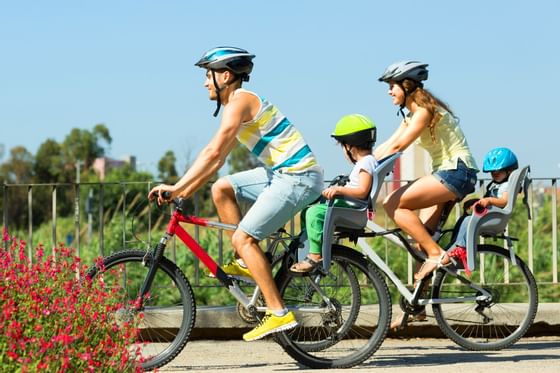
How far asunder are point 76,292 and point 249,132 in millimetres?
1476

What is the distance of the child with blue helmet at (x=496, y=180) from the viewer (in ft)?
26.2

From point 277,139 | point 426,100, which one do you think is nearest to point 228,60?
point 277,139

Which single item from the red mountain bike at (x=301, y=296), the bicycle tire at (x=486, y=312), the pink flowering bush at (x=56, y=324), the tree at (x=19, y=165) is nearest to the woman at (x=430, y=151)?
the bicycle tire at (x=486, y=312)

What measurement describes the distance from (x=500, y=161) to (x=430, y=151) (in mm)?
577

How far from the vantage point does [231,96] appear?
7117mm

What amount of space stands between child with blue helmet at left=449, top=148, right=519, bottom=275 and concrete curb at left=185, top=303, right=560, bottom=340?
3.33 feet

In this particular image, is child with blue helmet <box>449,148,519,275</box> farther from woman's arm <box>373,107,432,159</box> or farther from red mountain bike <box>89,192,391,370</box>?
red mountain bike <box>89,192,391,370</box>

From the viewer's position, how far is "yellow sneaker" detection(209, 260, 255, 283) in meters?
7.34

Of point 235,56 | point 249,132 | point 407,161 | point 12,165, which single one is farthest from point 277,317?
point 12,165

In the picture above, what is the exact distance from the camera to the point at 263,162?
7.21 metres

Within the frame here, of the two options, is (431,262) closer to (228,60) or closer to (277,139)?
(277,139)

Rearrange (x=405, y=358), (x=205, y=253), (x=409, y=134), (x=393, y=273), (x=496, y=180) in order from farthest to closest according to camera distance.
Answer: (x=496, y=180) < (x=405, y=358) < (x=393, y=273) < (x=409, y=134) < (x=205, y=253)

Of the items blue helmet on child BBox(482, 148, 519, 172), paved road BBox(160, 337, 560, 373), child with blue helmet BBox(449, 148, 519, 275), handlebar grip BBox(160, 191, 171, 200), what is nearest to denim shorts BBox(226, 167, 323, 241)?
handlebar grip BBox(160, 191, 171, 200)

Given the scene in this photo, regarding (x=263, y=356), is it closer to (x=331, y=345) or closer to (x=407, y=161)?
(x=331, y=345)
